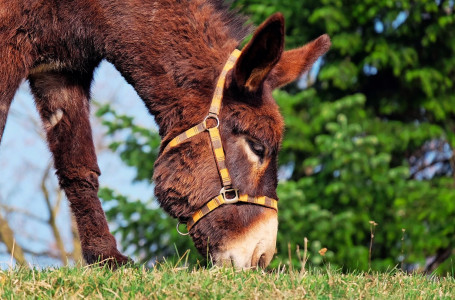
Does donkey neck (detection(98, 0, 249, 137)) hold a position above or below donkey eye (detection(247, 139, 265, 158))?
above

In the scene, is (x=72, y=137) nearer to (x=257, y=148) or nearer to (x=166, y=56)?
(x=166, y=56)

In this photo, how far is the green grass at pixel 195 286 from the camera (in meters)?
2.83

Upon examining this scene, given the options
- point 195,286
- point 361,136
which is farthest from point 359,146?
point 195,286

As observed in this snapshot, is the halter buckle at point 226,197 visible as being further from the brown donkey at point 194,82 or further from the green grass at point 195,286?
the green grass at point 195,286

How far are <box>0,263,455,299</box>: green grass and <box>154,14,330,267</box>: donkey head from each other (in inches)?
18.0

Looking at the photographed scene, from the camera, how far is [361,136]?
924cm

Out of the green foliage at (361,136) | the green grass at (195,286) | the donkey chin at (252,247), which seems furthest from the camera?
the green foliage at (361,136)

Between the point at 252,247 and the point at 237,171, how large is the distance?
477 millimetres

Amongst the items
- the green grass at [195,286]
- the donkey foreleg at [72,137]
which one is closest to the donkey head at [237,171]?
the green grass at [195,286]

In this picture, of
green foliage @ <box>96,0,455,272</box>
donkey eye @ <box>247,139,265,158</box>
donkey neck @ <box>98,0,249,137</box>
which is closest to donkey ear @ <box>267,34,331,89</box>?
donkey neck @ <box>98,0,249,137</box>

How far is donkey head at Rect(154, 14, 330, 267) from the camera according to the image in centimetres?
385

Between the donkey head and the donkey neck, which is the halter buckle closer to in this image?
the donkey head

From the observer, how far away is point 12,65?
390 centimetres

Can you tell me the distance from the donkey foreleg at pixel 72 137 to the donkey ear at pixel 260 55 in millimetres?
1383
